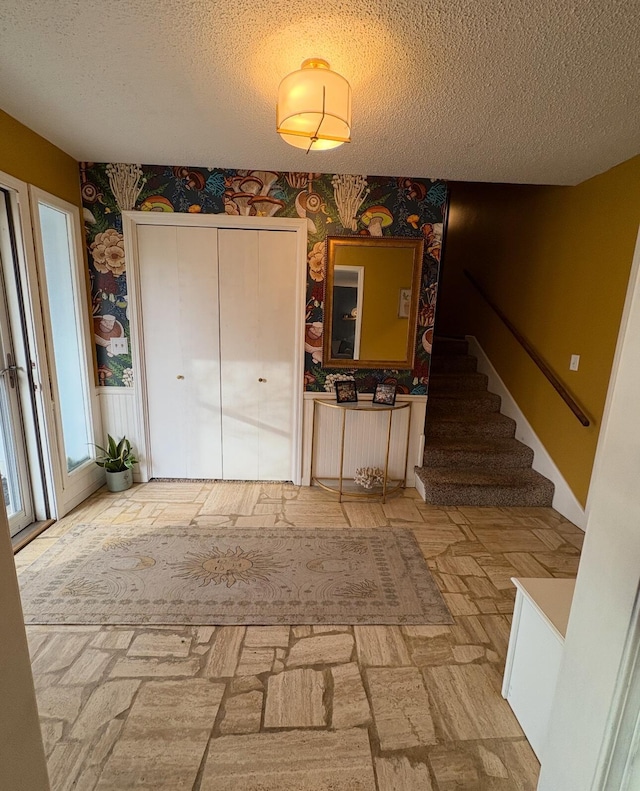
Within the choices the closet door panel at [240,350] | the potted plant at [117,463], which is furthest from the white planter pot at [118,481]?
the closet door panel at [240,350]

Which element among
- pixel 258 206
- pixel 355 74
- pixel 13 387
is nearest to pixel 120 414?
pixel 13 387

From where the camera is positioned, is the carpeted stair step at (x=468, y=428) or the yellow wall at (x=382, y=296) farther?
the carpeted stair step at (x=468, y=428)

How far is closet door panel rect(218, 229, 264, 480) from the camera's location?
2977 millimetres

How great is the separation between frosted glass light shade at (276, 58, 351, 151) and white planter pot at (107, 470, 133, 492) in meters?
2.69

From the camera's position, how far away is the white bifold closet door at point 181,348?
9.70ft

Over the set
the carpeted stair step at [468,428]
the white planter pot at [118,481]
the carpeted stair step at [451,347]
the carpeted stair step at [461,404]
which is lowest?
the white planter pot at [118,481]

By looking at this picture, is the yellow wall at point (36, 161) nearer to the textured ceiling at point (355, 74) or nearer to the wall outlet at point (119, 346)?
the textured ceiling at point (355, 74)

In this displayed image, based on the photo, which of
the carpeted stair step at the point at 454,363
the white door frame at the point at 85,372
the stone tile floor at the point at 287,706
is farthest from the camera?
the carpeted stair step at the point at 454,363

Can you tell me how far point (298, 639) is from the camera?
5.63 feet

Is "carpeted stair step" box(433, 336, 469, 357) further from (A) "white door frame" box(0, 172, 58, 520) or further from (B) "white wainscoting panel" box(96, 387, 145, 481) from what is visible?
(A) "white door frame" box(0, 172, 58, 520)

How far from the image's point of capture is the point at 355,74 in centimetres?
163

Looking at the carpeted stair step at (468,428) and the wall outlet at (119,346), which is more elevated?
the wall outlet at (119,346)

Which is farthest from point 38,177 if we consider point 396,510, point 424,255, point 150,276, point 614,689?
point 614,689

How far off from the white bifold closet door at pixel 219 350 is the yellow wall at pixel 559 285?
2086 millimetres
